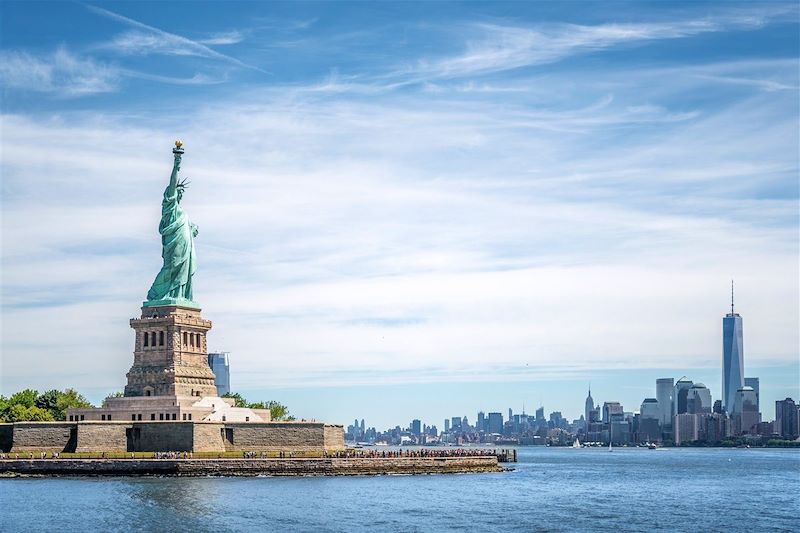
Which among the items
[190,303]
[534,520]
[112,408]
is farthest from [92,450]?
[534,520]

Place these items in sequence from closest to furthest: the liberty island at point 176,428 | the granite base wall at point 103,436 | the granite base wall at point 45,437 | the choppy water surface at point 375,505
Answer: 1. the choppy water surface at point 375,505
2. the liberty island at point 176,428
3. the granite base wall at point 103,436
4. the granite base wall at point 45,437

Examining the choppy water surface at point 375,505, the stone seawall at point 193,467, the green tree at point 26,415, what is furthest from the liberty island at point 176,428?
the green tree at point 26,415

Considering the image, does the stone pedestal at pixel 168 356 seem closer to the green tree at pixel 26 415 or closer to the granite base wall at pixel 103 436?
the granite base wall at pixel 103 436

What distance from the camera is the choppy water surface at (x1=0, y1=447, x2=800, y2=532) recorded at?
73.8m

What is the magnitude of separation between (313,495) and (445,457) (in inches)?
1390

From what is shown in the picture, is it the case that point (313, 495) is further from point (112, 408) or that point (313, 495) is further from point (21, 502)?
point (112, 408)

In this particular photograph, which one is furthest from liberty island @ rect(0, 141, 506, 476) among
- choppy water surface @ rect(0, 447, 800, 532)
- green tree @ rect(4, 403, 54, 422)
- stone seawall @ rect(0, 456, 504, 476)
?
green tree @ rect(4, 403, 54, 422)

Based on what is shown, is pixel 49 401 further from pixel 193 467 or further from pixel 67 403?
pixel 193 467

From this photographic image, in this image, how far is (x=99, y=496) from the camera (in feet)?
281

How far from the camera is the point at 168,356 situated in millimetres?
115562

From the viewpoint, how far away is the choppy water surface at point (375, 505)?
242 feet

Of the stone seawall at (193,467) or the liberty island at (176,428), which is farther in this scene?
the liberty island at (176,428)

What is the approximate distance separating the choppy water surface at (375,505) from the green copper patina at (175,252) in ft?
79.2

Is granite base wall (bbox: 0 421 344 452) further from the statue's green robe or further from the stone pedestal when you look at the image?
the statue's green robe
